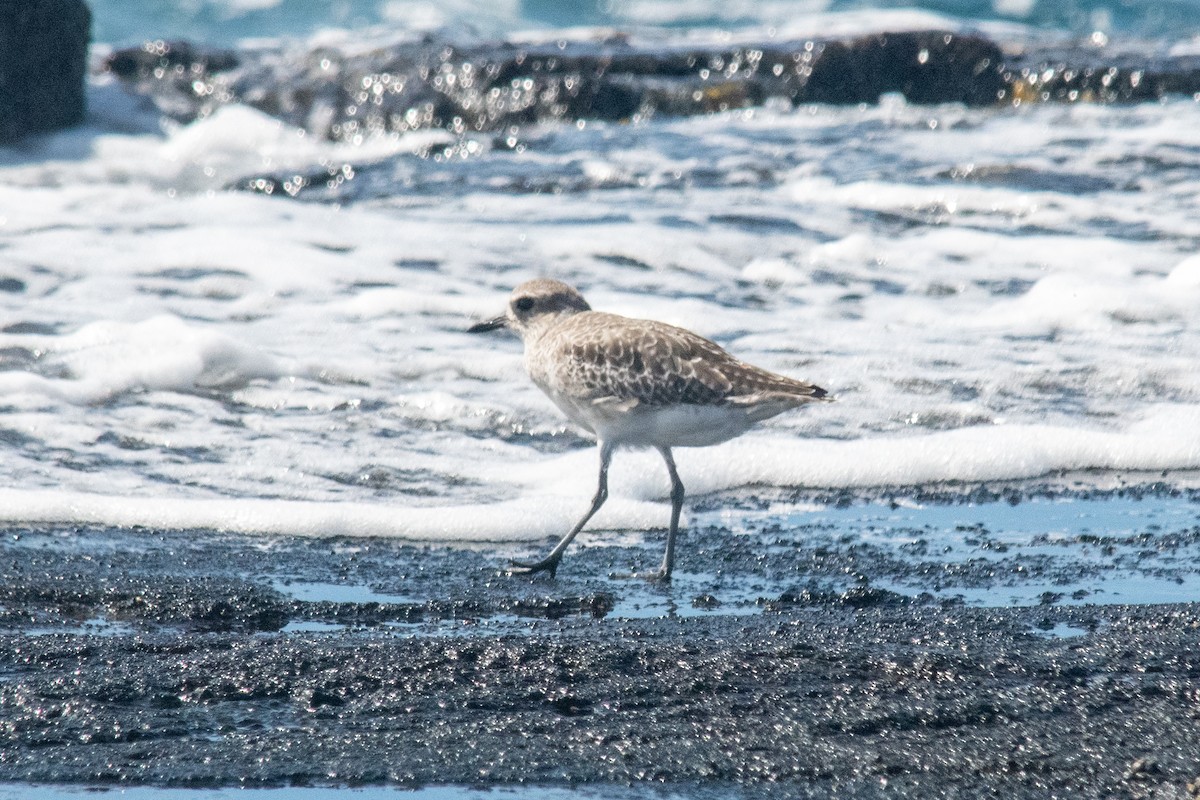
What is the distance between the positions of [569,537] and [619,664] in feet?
4.54

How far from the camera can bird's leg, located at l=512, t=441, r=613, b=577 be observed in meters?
5.29

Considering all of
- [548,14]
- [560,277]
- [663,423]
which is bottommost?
[560,277]

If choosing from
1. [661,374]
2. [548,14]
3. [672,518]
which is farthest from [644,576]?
[548,14]

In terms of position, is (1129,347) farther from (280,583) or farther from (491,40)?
(491,40)

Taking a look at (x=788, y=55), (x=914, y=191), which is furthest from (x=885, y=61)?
(x=914, y=191)

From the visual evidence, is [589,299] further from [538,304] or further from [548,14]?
[548,14]

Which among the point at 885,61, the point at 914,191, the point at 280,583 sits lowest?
the point at 280,583

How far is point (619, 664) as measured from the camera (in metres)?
4.09

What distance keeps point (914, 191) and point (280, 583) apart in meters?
9.00

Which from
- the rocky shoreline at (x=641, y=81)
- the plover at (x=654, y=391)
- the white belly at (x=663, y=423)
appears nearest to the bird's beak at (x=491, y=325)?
the plover at (x=654, y=391)

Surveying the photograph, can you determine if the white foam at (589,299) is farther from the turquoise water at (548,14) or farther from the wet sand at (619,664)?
the turquoise water at (548,14)

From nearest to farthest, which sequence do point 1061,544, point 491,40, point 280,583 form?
point 280,583 < point 1061,544 < point 491,40

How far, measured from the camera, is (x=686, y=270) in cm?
1067

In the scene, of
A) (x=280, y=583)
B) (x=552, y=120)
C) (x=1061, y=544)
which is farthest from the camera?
(x=552, y=120)
